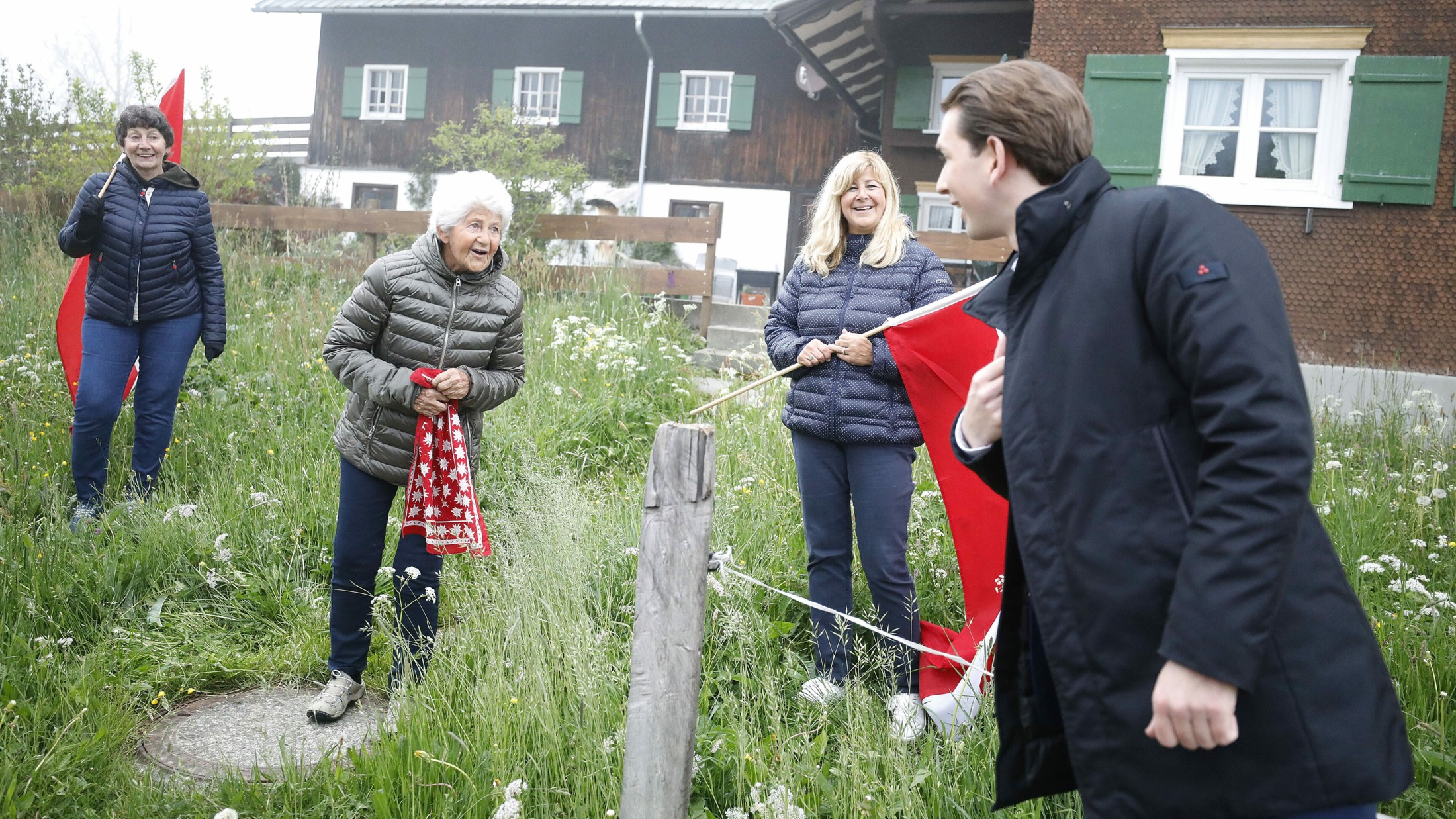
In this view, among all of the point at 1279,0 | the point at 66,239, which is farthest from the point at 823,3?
the point at 66,239

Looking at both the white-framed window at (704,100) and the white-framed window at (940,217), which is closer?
the white-framed window at (940,217)

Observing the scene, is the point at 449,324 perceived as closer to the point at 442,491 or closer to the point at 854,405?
the point at 442,491

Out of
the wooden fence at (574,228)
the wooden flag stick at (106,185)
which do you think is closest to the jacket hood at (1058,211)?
the wooden flag stick at (106,185)

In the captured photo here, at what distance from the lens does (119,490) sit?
5.52 metres

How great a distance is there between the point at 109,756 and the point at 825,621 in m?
2.31

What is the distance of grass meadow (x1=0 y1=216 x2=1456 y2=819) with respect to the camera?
280 centimetres

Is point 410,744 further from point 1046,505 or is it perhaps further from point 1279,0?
point 1279,0

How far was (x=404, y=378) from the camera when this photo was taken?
11.2ft

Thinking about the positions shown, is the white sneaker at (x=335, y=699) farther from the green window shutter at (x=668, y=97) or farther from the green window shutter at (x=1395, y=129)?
the green window shutter at (x=668, y=97)

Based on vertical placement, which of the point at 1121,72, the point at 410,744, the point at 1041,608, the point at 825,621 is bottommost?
the point at 410,744

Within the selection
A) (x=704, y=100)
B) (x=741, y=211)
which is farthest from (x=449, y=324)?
(x=704, y=100)

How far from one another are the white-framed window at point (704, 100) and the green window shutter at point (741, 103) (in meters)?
0.37

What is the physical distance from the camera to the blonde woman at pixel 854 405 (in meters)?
3.50

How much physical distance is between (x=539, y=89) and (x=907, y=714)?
21.9m
